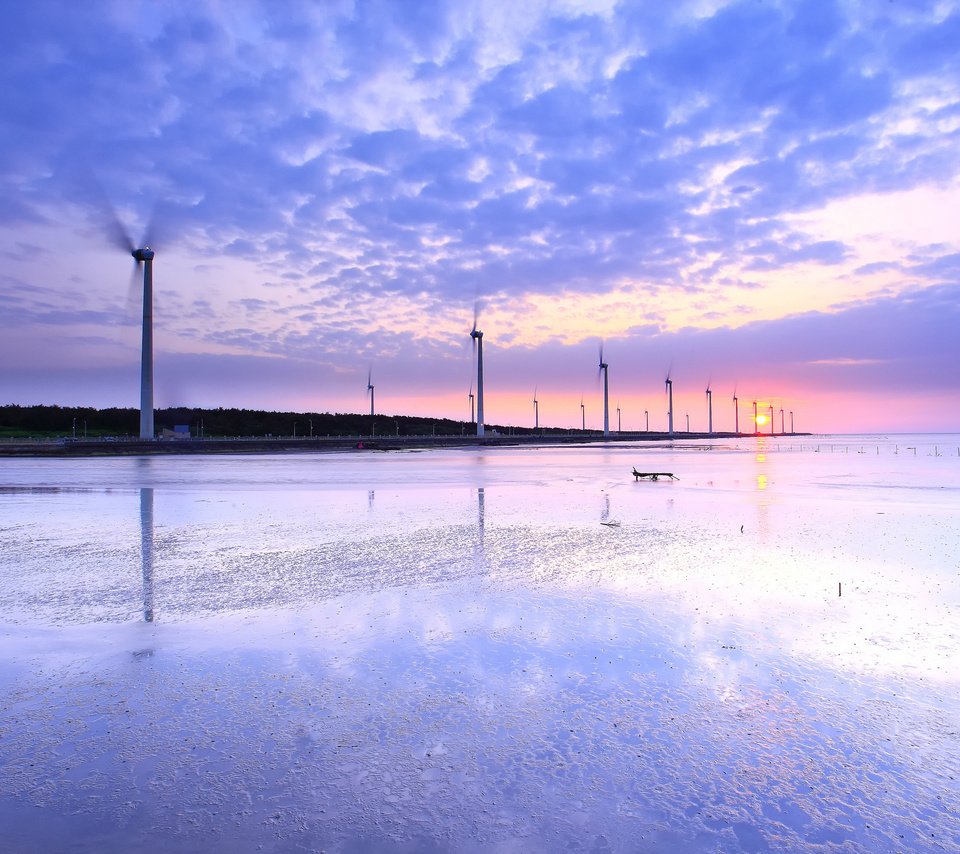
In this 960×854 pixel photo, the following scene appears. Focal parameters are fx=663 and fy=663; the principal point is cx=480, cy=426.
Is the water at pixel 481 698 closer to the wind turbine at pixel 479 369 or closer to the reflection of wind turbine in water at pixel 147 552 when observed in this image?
the reflection of wind turbine in water at pixel 147 552

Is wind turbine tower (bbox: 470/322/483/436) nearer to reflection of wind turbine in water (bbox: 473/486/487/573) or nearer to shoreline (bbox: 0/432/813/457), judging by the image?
shoreline (bbox: 0/432/813/457)

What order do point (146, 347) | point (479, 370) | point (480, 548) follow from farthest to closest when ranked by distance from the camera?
point (479, 370), point (146, 347), point (480, 548)

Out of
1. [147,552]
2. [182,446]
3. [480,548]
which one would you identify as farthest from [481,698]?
[182,446]

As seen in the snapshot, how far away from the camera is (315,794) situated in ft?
13.3

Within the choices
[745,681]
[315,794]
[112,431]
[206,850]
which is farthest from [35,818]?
[112,431]

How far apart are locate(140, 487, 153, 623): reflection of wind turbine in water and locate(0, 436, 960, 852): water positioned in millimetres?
117

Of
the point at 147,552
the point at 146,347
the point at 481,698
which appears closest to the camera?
the point at 481,698

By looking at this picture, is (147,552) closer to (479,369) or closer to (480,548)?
(480,548)

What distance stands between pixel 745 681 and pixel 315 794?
3.84 m

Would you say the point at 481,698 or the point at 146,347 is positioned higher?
the point at 146,347

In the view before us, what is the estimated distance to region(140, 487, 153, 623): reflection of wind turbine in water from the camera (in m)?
→ 8.45

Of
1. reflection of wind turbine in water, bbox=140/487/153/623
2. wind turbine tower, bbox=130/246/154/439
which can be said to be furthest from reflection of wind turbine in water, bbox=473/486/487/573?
wind turbine tower, bbox=130/246/154/439

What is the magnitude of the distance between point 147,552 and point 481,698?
30.2 ft

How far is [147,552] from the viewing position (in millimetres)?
12336
